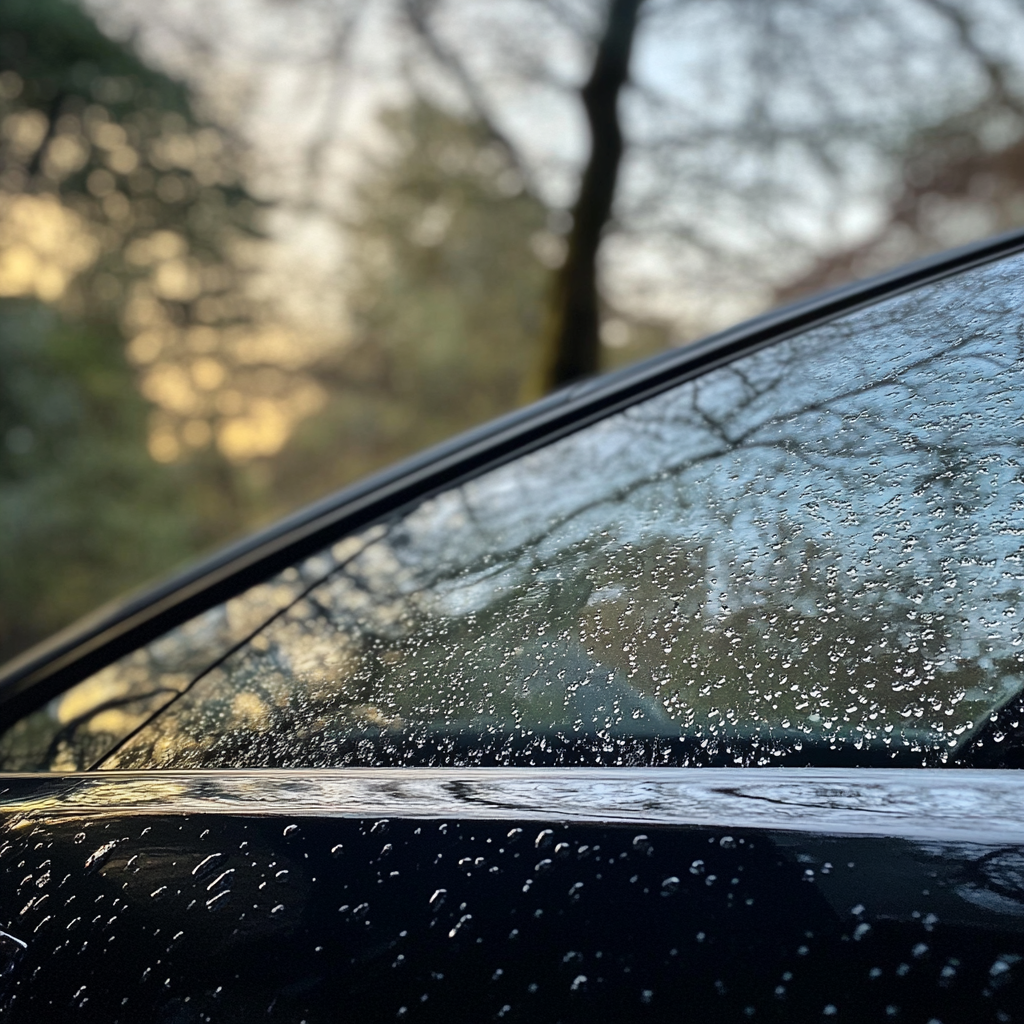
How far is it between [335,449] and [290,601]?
15088mm

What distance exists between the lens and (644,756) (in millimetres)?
850

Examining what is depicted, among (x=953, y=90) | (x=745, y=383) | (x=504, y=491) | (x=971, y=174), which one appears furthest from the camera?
(x=971, y=174)

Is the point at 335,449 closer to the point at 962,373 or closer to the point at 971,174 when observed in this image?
the point at 971,174

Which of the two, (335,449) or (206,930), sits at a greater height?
(206,930)

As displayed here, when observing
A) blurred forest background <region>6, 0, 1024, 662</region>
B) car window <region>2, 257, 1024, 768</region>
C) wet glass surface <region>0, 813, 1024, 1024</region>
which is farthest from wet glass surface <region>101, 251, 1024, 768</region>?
blurred forest background <region>6, 0, 1024, 662</region>

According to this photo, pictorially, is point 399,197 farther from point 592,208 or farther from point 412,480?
point 412,480

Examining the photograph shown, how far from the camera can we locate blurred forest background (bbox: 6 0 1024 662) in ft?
30.4

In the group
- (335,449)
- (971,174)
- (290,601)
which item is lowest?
(335,449)

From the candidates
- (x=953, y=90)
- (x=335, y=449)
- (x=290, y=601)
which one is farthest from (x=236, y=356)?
(x=290, y=601)

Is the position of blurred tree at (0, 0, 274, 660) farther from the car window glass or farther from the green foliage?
the car window glass

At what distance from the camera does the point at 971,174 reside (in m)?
11.0

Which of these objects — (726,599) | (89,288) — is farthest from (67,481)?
(726,599)

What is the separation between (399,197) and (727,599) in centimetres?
1350

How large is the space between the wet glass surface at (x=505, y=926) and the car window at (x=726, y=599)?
0.15 meters
